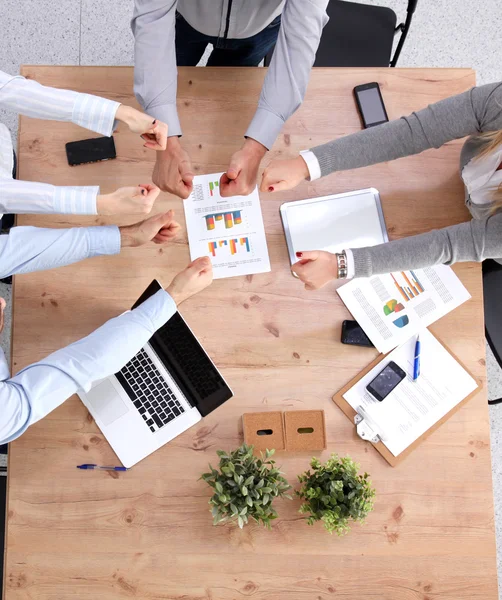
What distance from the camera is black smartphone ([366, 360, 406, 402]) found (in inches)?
52.2

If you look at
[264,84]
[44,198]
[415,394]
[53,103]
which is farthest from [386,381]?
[53,103]

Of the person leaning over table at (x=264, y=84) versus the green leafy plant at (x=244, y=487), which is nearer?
the green leafy plant at (x=244, y=487)

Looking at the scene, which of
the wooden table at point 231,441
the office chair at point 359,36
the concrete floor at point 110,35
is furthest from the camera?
the concrete floor at point 110,35

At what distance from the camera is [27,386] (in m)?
1.19

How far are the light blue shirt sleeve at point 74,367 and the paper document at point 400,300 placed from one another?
0.49 metres

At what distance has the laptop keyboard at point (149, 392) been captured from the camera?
1.30 metres

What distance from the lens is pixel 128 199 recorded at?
4.31 ft

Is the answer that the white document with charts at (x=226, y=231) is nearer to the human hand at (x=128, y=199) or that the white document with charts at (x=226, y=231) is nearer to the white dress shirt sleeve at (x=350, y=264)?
the human hand at (x=128, y=199)

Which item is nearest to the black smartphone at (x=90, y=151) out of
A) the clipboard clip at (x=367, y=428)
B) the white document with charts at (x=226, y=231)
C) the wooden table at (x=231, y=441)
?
the wooden table at (x=231, y=441)

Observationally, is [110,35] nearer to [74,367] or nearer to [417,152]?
[417,152]

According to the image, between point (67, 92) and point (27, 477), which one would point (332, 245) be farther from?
point (27, 477)

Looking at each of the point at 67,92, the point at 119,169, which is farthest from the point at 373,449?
the point at 67,92

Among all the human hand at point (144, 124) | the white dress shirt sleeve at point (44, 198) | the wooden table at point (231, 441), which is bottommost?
the wooden table at point (231, 441)

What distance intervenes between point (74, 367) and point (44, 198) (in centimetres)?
43
